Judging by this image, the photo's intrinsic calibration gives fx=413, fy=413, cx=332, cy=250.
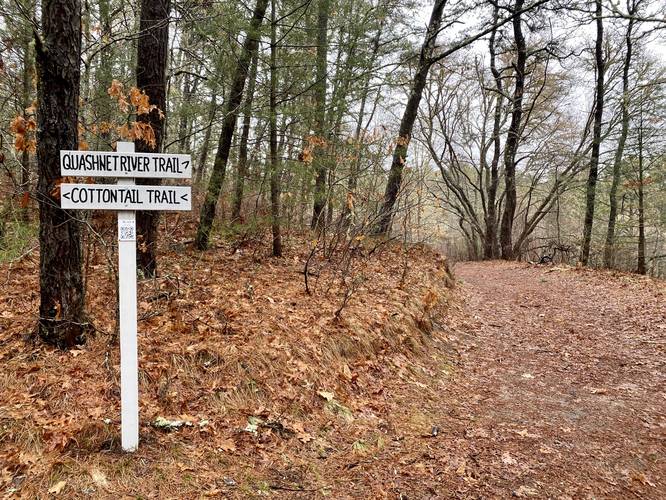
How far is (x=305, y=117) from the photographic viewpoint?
7250 millimetres

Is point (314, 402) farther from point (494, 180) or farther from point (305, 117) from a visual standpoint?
point (494, 180)

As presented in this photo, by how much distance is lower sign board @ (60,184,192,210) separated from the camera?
2.72 m

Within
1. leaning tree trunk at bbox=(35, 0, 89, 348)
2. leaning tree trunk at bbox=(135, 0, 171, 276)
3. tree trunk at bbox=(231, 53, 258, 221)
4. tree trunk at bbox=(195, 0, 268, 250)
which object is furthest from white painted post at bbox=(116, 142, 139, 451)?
tree trunk at bbox=(231, 53, 258, 221)

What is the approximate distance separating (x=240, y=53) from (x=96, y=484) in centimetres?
658

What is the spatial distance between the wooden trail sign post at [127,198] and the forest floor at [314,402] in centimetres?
48

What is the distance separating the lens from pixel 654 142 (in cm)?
1404

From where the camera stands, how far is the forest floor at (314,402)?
3.01 meters

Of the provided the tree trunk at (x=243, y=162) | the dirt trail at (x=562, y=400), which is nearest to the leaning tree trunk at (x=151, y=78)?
the tree trunk at (x=243, y=162)

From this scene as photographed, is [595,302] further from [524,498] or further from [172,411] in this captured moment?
[172,411]

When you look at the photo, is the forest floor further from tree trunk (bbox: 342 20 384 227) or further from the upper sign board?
the upper sign board

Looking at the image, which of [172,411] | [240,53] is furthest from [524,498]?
[240,53]

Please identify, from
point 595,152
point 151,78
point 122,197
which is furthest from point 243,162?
point 595,152

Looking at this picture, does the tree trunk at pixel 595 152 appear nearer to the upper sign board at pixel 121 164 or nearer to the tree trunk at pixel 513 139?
the tree trunk at pixel 513 139

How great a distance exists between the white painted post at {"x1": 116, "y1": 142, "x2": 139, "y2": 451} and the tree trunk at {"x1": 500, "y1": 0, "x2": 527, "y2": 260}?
16.8 metres
